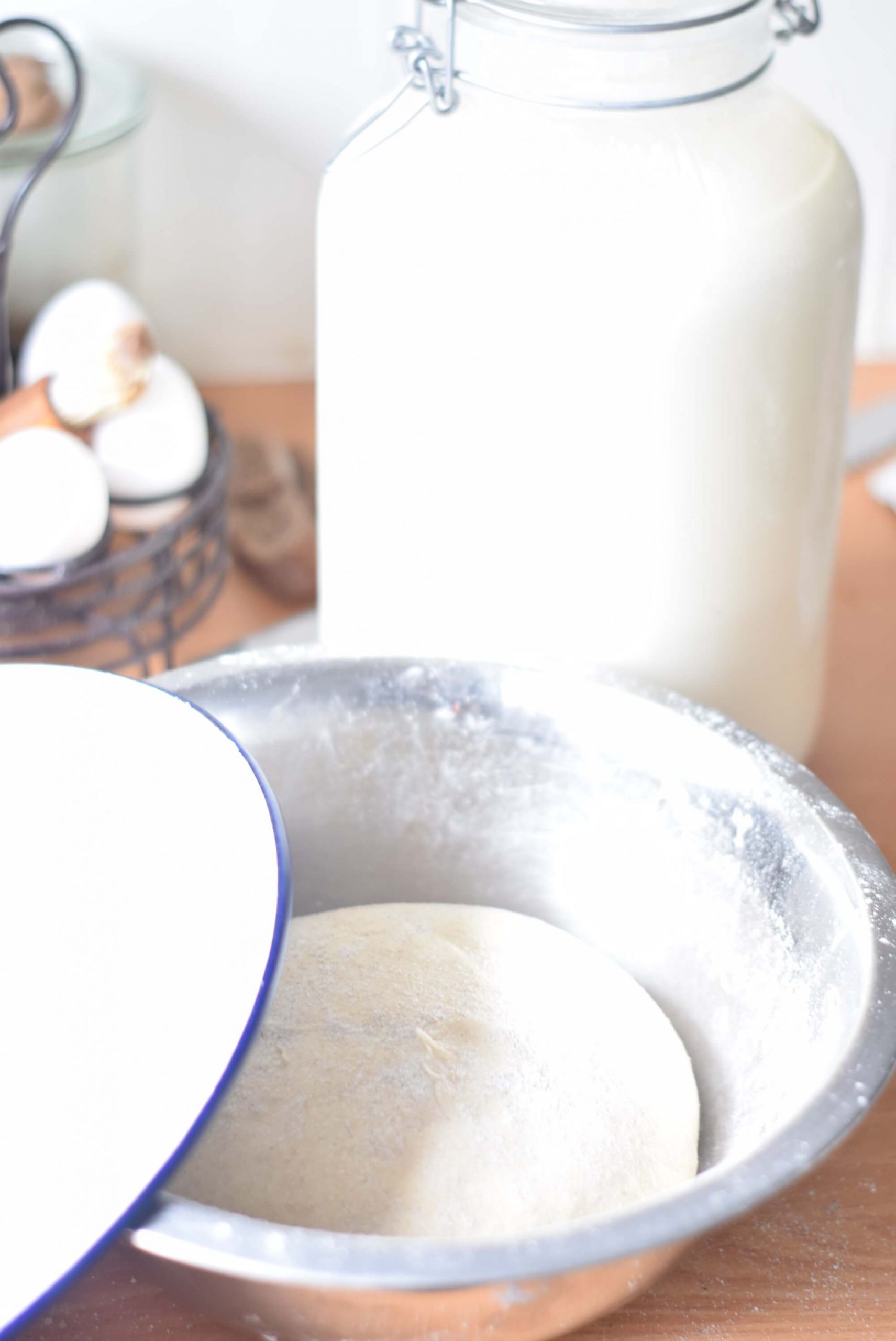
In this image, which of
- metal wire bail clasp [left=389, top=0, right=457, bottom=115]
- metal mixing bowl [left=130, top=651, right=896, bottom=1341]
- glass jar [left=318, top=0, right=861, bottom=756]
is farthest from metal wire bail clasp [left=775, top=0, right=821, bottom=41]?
metal mixing bowl [left=130, top=651, right=896, bottom=1341]

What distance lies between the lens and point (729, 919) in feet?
1.44

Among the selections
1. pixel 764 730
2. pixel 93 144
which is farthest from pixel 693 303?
pixel 93 144

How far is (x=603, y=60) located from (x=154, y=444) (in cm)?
22

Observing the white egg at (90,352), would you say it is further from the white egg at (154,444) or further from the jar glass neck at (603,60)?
the jar glass neck at (603,60)

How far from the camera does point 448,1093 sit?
0.39 m

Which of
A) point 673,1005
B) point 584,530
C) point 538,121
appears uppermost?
point 538,121

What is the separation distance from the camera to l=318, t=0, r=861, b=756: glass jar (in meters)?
0.43

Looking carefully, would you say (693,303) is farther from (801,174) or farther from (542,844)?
(542,844)

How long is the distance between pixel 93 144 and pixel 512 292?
30 cm

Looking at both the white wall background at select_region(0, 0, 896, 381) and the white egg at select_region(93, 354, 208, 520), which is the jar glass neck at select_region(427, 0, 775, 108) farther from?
the white wall background at select_region(0, 0, 896, 381)

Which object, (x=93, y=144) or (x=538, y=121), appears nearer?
(x=538, y=121)

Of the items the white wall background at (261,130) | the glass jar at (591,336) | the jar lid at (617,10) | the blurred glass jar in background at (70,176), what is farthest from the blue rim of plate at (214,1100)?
the white wall background at (261,130)

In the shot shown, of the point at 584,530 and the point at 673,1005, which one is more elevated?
the point at 584,530

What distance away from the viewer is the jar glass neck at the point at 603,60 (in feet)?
1.40
